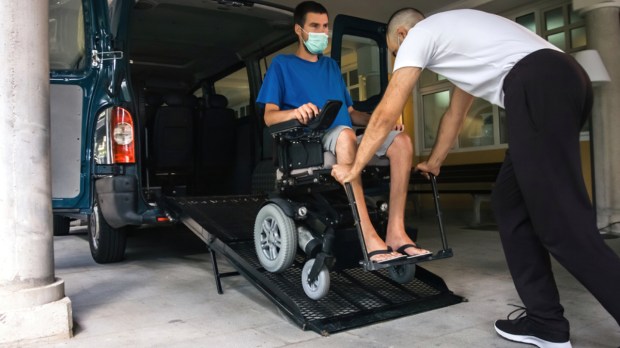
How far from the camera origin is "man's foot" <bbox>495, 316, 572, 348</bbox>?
80.5 inches

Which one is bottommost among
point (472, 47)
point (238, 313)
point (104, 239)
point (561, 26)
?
point (238, 313)

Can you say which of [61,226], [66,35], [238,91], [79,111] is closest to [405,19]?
[79,111]

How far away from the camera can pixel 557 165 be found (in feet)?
6.26

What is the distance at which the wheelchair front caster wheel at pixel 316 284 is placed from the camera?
2525mm

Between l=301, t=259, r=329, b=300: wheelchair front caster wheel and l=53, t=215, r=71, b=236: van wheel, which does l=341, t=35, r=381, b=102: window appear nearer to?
l=301, t=259, r=329, b=300: wheelchair front caster wheel

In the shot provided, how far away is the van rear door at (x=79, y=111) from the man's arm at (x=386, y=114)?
2154 mm

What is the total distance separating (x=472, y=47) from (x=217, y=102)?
3548mm

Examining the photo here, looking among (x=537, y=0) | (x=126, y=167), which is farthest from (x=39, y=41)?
(x=537, y=0)

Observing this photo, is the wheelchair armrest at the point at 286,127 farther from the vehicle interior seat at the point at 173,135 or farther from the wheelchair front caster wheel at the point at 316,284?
the vehicle interior seat at the point at 173,135

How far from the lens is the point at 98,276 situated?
3.90m

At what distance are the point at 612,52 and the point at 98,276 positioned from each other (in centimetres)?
607

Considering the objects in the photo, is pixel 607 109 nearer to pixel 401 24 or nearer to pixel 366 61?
pixel 366 61

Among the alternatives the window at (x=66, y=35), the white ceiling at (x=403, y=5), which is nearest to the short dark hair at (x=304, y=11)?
the window at (x=66, y=35)

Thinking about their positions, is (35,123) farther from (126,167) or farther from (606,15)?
(606,15)
